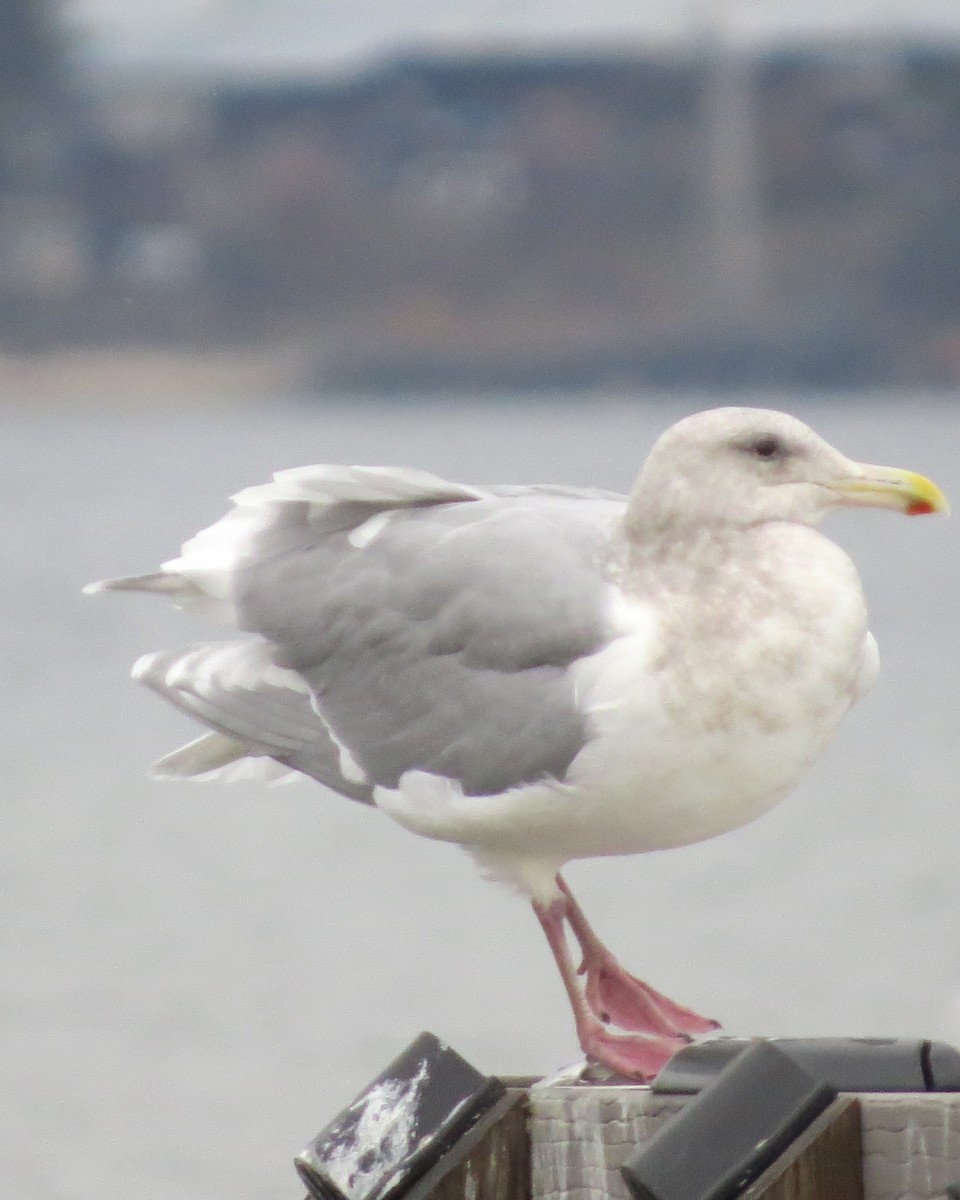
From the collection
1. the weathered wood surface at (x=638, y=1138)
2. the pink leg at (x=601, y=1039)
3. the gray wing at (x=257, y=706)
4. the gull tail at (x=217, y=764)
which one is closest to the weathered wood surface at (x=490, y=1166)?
the weathered wood surface at (x=638, y=1138)

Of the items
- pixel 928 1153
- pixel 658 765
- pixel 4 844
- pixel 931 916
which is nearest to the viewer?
pixel 928 1153

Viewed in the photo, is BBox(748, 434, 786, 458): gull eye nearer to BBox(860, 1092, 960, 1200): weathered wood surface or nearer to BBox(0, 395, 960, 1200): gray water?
BBox(860, 1092, 960, 1200): weathered wood surface

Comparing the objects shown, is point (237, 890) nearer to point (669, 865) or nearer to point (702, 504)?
point (669, 865)

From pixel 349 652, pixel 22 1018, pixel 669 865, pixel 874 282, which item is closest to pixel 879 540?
pixel 874 282

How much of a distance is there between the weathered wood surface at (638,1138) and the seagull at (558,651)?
541 millimetres

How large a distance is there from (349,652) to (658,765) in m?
0.51

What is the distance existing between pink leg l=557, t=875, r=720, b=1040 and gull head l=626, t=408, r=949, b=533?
493 mm

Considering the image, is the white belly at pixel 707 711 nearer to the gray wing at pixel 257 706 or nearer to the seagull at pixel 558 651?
the seagull at pixel 558 651

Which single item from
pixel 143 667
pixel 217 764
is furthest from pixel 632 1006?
pixel 143 667

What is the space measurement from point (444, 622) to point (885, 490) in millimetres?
508

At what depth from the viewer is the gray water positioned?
292 inches

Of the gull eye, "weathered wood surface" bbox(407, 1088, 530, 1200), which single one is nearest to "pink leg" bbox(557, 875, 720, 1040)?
the gull eye

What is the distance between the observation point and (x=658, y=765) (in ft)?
7.90

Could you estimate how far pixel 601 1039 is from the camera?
102 inches
